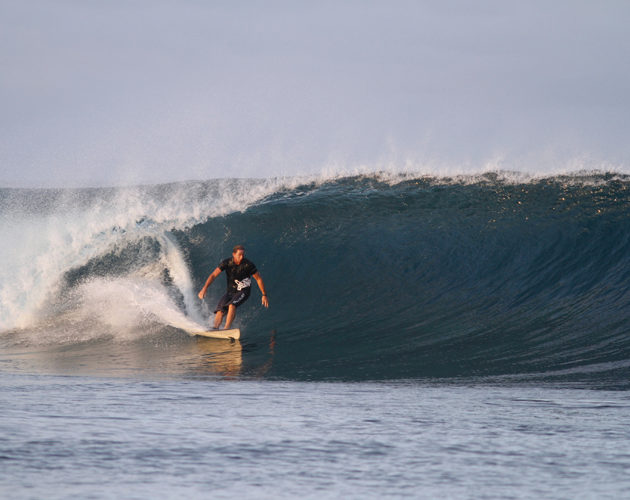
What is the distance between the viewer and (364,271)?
12.1m

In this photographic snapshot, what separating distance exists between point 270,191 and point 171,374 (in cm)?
968

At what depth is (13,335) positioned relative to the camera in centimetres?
1019

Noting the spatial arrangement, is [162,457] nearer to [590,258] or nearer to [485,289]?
[485,289]

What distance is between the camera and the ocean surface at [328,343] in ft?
10.5

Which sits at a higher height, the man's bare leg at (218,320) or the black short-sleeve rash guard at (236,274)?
the black short-sleeve rash guard at (236,274)

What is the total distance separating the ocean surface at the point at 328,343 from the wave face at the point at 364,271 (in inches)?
1.9

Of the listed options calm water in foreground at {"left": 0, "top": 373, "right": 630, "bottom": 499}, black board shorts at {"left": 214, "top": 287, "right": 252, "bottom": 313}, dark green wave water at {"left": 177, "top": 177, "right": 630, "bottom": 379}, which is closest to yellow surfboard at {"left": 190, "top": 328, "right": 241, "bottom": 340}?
black board shorts at {"left": 214, "top": 287, "right": 252, "bottom": 313}

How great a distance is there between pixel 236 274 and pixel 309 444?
5.90 m

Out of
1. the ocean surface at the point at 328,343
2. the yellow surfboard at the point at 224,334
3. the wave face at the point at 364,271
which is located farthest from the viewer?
the yellow surfboard at the point at 224,334

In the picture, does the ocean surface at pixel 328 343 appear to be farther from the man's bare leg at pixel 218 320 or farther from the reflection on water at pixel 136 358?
the man's bare leg at pixel 218 320

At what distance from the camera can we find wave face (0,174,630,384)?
26.8 feet

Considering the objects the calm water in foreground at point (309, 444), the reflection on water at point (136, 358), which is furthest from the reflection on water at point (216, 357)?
the calm water in foreground at point (309, 444)

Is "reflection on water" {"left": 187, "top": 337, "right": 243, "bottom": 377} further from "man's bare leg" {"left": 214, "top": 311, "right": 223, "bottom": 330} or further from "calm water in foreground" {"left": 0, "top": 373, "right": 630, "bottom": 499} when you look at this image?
"calm water in foreground" {"left": 0, "top": 373, "right": 630, "bottom": 499}

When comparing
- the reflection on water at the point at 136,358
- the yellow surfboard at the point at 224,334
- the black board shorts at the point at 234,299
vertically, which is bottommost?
the reflection on water at the point at 136,358
